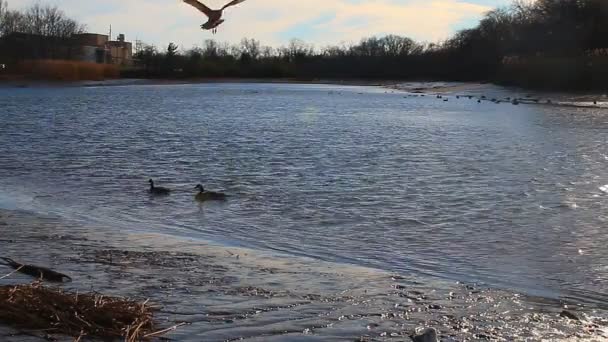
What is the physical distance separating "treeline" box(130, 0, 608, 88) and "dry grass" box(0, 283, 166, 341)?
51213 millimetres

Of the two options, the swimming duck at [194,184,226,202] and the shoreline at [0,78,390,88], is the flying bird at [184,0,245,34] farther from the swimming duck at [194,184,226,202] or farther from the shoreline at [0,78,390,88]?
the shoreline at [0,78,390,88]

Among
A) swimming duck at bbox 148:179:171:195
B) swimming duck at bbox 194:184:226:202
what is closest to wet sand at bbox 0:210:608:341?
swimming duck at bbox 194:184:226:202

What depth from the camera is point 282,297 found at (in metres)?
6.86

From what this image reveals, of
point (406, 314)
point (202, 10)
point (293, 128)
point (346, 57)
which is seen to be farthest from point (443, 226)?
point (346, 57)

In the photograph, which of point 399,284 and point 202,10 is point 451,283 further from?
point 202,10

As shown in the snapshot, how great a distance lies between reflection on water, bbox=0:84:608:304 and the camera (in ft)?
30.4

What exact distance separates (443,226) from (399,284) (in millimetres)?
3523

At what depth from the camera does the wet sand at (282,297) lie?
5.96m

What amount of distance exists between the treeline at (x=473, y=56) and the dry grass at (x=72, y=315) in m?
51.2

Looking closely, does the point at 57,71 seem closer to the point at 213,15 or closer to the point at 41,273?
the point at 41,273

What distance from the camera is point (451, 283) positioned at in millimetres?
7699

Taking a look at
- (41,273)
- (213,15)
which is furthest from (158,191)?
(213,15)

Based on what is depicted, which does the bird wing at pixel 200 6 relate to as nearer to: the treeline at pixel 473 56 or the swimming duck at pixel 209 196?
the swimming duck at pixel 209 196

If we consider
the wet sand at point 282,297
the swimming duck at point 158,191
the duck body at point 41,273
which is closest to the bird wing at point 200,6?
the wet sand at point 282,297
